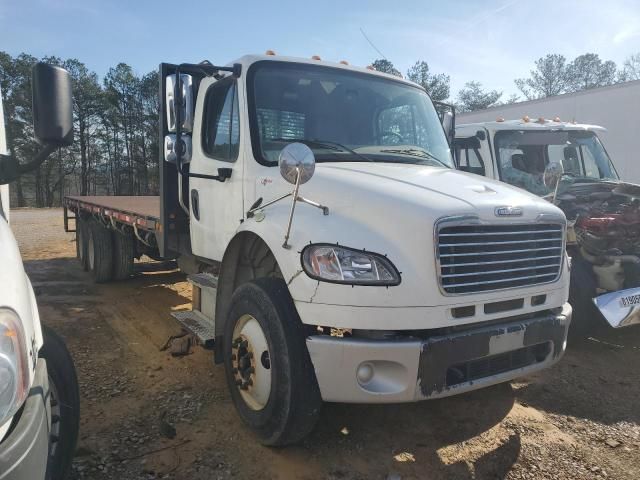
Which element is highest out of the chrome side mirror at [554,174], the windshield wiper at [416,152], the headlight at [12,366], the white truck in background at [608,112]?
the white truck in background at [608,112]

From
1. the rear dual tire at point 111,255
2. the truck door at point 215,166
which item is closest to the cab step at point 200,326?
the truck door at point 215,166

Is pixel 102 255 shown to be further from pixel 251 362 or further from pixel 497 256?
pixel 497 256

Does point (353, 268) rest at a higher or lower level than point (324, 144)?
lower

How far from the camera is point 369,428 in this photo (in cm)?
347

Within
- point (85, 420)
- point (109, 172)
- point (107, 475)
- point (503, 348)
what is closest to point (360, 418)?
point (503, 348)

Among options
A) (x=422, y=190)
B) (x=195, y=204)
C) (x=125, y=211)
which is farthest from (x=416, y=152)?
(x=125, y=211)

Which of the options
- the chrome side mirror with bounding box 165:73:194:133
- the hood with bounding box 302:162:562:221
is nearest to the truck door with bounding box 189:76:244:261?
the chrome side mirror with bounding box 165:73:194:133

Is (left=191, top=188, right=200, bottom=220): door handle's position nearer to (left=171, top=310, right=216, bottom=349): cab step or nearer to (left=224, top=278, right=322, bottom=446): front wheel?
(left=171, top=310, right=216, bottom=349): cab step

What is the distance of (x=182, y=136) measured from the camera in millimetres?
4227

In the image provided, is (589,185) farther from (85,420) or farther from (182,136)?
(85,420)

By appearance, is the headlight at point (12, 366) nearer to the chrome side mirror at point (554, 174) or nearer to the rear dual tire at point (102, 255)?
the chrome side mirror at point (554, 174)

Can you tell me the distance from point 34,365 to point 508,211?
254cm

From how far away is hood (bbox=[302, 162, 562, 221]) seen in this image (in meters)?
2.88

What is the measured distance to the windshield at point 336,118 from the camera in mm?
3783
